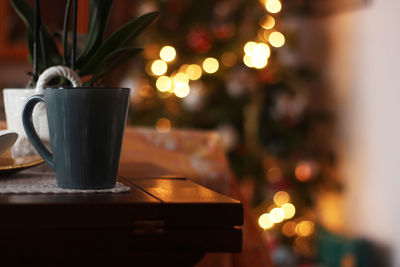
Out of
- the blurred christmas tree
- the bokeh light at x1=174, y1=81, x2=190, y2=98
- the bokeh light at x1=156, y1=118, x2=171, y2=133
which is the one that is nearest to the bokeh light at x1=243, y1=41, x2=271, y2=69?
the blurred christmas tree

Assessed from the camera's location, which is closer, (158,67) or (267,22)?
(267,22)

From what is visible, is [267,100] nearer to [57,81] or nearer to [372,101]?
[372,101]

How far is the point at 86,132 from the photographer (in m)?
0.56

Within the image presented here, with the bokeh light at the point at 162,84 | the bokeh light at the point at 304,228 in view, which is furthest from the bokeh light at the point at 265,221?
the bokeh light at the point at 162,84

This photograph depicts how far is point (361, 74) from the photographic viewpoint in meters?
2.55

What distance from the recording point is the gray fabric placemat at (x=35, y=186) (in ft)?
1.81

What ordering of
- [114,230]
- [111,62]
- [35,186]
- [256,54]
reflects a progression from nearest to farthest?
[114,230]
[35,186]
[111,62]
[256,54]

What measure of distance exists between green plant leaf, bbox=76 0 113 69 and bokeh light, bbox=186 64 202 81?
1950 millimetres

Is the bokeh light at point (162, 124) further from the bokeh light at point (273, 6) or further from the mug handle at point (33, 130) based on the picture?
the mug handle at point (33, 130)

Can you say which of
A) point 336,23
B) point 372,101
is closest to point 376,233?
point 372,101

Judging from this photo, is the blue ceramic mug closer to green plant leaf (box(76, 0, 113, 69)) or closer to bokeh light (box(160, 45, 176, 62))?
green plant leaf (box(76, 0, 113, 69))

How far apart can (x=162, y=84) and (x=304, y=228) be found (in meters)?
0.88

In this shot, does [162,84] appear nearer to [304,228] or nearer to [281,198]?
[281,198]

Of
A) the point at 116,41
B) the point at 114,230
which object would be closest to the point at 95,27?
the point at 116,41
